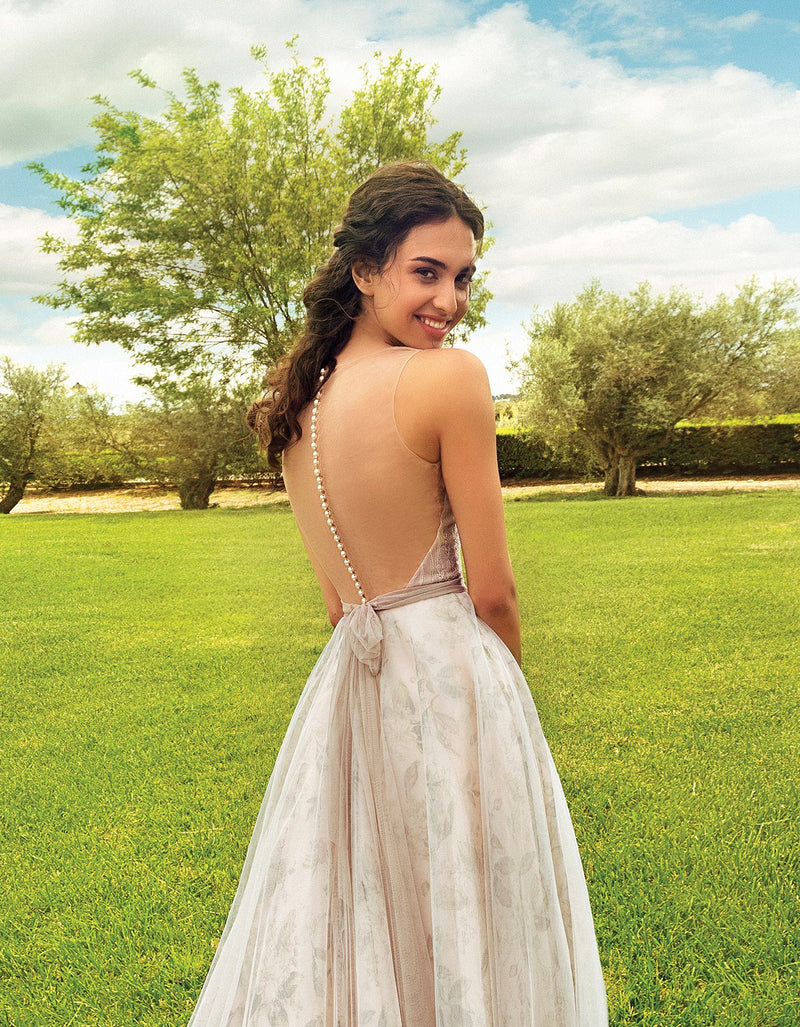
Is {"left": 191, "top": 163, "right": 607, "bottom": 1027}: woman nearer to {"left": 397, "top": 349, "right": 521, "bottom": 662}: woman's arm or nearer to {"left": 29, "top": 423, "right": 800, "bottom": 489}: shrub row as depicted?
{"left": 397, "top": 349, "right": 521, "bottom": 662}: woman's arm

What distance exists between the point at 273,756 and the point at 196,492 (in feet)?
60.6

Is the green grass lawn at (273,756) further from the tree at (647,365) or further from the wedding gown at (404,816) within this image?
the tree at (647,365)

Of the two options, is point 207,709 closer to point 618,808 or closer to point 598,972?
point 618,808

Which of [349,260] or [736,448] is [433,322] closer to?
[349,260]

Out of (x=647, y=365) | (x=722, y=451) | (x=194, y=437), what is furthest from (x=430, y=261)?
(x=722, y=451)

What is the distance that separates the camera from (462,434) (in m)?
1.43

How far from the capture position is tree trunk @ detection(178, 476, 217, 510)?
73.6 feet

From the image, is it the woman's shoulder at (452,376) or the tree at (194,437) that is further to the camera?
the tree at (194,437)

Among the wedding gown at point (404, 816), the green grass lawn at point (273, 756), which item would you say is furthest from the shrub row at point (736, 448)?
the wedding gown at point (404, 816)

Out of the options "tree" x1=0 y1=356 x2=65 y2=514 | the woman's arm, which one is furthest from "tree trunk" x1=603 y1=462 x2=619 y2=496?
the woman's arm

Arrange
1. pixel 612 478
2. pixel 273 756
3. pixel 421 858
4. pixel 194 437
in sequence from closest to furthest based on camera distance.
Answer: pixel 421 858 → pixel 273 756 → pixel 612 478 → pixel 194 437

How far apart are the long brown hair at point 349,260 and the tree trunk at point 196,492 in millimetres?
21186

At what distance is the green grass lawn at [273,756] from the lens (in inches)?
111

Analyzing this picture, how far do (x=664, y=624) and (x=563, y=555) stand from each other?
13.2 ft
